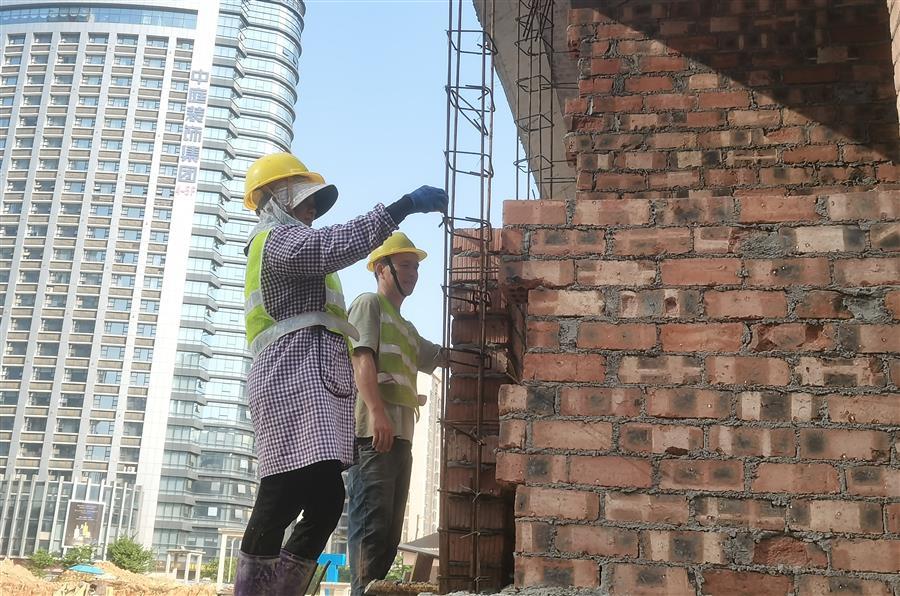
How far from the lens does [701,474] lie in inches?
87.3

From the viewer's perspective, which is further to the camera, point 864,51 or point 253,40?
point 253,40

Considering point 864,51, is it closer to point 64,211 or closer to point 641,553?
point 641,553

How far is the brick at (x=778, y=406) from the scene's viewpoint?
86.5 inches

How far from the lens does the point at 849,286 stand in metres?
2.25

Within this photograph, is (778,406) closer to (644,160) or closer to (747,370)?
(747,370)

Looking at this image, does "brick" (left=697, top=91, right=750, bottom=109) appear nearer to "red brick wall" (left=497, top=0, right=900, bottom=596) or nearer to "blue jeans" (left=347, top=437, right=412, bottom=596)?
"red brick wall" (left=497, top=0, right=900, bottom=596)

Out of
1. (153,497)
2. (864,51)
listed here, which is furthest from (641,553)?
(153,497)

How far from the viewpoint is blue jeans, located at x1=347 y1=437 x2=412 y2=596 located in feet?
11.0

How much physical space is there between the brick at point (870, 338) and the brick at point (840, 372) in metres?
0.03

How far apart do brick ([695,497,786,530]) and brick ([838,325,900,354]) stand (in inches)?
17.6

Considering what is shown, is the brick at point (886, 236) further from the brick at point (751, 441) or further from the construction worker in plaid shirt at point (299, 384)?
the construction worker in plaid shirt at point (299, 384)

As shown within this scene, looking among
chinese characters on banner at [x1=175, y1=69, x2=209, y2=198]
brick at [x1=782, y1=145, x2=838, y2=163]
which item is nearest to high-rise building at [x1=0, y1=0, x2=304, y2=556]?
chinese characters on banner at [x1=175, y1=69, x2=209, y2=198]

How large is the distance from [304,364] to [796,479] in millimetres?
1352

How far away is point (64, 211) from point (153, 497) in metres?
25.2
